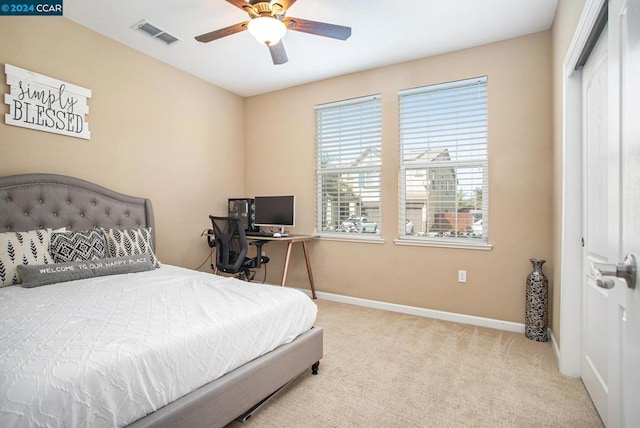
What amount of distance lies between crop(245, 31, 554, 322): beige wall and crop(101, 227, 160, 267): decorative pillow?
170 cm

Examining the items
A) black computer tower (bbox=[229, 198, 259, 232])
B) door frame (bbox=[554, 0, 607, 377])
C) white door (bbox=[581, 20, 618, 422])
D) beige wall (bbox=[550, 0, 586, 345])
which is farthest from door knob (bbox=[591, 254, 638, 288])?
black computer tower (bbox=[229, 198, 259, 232])

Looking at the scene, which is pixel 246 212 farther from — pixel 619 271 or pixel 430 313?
pixel 619 271

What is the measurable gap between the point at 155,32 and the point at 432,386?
3.58 metres

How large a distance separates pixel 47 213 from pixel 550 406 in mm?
3651

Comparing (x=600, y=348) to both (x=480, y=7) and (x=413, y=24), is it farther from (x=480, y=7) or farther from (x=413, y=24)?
(x=413, y=24)

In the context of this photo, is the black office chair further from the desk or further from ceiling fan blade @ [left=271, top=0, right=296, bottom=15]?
ceiling fan blade @ [left=271, top=0, right=296, bottom=15]

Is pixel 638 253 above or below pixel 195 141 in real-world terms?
below

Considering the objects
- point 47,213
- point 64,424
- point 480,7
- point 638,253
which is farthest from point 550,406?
point 47,213

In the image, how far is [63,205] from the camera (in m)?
2.62

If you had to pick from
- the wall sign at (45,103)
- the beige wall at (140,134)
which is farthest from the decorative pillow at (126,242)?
the wall sign at (45,103)

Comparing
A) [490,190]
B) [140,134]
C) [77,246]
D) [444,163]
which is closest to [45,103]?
[140,134]

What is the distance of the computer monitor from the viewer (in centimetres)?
384

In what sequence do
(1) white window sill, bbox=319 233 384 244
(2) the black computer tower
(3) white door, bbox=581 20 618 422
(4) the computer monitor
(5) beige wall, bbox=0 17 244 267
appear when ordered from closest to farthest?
(3) white door, bbox=581 20 618 422, (5) beige wall, bbox=0 17 244 267, (1) white window sill, bbox=319 233 384 244, (4) the computer monitor, (2) the black computer tower

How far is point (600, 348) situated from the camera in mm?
1703
